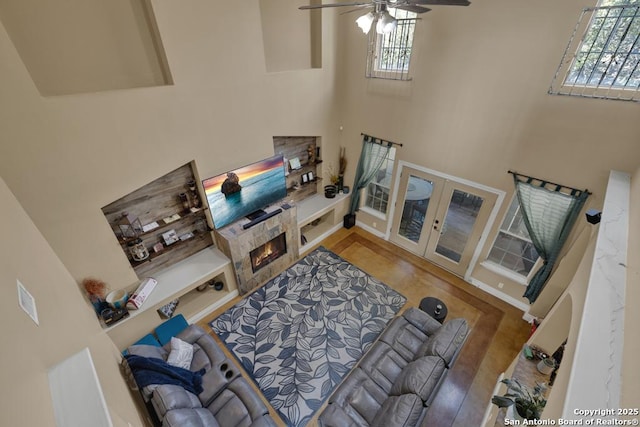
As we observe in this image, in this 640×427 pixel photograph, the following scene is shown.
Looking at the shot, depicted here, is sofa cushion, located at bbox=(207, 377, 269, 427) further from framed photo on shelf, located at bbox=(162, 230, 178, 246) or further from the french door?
the french door

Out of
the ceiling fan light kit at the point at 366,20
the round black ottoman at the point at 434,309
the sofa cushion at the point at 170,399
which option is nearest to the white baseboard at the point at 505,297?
the round black ottoman at the point at 434,309

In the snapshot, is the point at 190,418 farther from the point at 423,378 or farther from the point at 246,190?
the point at 246,190

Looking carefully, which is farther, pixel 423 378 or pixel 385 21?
pixel 423 378

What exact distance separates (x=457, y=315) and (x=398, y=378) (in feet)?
6.15

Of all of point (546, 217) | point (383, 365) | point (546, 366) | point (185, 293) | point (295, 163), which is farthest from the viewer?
point (295, 163)

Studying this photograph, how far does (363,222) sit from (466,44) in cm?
367

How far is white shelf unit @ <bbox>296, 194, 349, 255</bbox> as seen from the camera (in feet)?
17.4

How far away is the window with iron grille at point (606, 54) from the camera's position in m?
2.71

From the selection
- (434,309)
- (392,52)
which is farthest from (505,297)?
(392,52)

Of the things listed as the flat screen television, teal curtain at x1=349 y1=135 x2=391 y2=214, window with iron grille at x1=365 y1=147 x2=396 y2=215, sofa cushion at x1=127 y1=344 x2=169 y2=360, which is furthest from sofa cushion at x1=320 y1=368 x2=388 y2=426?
teal curtain at x1=349 y1=135 x2=391 y2=214

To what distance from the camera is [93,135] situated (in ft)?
8.67

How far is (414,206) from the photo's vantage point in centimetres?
520

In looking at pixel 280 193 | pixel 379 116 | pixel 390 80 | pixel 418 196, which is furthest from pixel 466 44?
pixel 280 193

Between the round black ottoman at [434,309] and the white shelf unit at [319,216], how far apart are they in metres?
2.45
